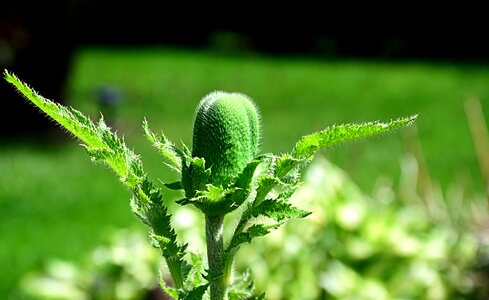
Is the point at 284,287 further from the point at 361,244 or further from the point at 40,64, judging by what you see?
the point at 40,64

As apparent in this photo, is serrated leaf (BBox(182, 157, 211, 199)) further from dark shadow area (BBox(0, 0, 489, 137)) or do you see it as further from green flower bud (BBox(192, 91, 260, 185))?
dark shadow area (BBox(0, 0, 489, 137))

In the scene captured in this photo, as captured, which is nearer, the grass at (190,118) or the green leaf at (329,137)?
the green leaf at (329,137)

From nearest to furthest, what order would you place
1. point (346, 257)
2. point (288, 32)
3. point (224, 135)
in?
point (224, 135)
point (346, 257)
point (288, 32)

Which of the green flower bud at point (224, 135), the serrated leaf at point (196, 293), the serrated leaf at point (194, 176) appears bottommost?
the serrated leaf at point (196, 293)

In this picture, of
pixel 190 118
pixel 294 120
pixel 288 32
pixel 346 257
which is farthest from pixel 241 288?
pixel 288 32

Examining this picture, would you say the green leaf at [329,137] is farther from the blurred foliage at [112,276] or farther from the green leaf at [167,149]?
the blurred foliage at [112,276]

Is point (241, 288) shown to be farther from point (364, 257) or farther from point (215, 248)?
point (364, 257)

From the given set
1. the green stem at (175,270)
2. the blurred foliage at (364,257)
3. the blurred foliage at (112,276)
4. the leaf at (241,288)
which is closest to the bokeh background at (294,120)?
the blurred foliage at (364,257)

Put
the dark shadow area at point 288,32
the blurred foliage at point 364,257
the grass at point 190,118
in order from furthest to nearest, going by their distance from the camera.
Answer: the dark shadow area at point 288,32 < the grass at point 190,118 < the blurred foliage at point 364,257
